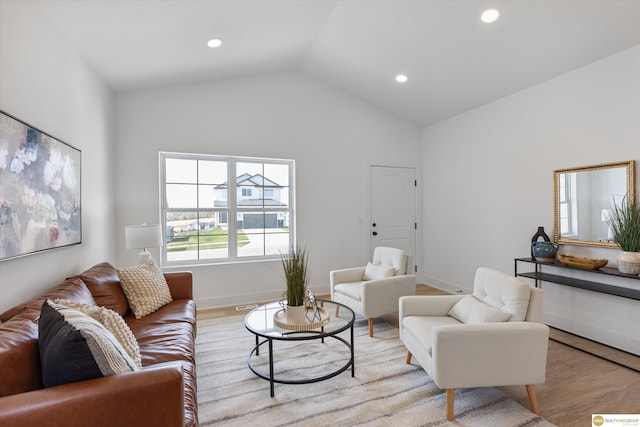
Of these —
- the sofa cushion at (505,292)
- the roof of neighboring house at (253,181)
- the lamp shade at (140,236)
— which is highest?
the roof of neighboring house at (253,181)

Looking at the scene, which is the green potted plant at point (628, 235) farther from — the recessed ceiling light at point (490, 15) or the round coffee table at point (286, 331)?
the round coffee table at point (286, 331)

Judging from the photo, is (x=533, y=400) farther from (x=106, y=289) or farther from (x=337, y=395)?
(x=106, y=289)

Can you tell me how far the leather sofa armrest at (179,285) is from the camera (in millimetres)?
2961

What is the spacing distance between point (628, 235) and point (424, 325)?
194 cm

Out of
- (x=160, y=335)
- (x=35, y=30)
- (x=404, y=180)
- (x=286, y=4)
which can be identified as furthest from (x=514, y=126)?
(x=35, y=30)

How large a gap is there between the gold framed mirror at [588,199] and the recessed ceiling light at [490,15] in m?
1.66

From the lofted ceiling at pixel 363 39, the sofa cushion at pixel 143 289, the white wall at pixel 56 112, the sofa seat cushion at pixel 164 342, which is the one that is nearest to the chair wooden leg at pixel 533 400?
the sofa seat cushion at pixel 164 342

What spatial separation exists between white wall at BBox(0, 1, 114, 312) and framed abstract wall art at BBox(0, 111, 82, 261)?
8 cm

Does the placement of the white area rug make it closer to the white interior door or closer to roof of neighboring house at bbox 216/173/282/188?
roof of neighboring house at bbox 216/173/282/188

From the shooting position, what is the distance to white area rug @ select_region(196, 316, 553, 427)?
1929mm

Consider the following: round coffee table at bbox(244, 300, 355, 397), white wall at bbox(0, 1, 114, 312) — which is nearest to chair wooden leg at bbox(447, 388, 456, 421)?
round coffee table at bbox(244, 300, 355, 397)

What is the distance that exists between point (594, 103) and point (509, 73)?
846 millimetres

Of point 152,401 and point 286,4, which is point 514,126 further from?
point 152,401

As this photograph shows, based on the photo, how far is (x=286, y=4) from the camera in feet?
9.45
